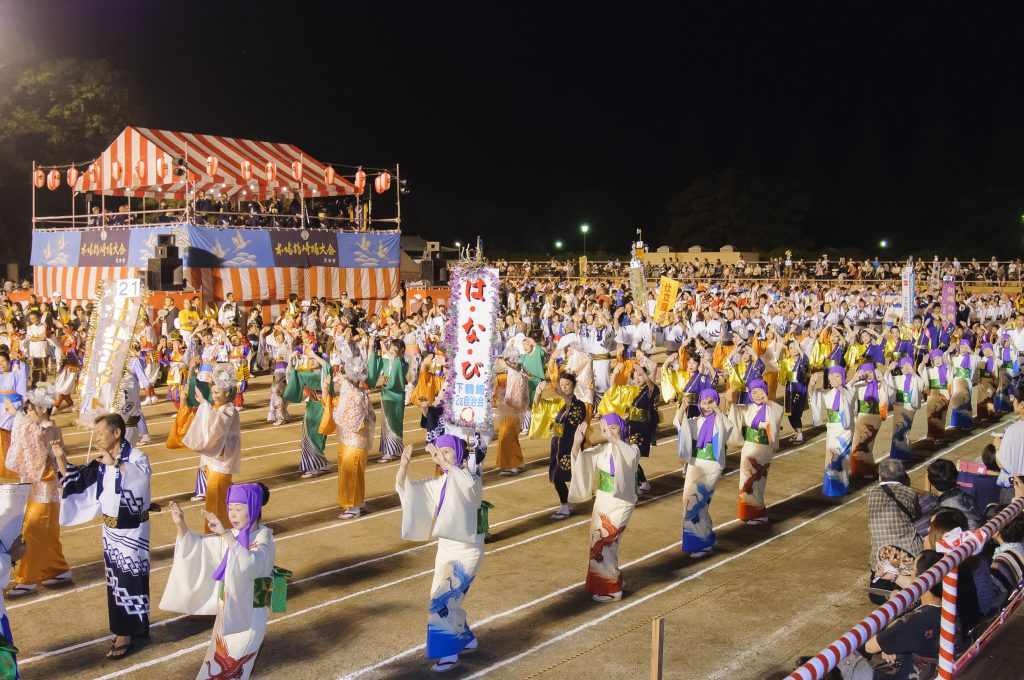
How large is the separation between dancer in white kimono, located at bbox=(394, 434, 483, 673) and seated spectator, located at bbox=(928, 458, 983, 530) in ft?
10.1

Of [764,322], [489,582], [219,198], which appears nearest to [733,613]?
[489,582]

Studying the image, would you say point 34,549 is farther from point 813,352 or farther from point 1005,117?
point 1005,117

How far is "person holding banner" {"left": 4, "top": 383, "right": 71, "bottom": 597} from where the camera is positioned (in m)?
6.75

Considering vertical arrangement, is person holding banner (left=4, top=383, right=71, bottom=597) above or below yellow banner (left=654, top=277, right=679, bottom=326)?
below

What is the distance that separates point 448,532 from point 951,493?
136 inches

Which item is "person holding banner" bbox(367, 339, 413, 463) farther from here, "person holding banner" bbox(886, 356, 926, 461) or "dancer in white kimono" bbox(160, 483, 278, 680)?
"person holding banner" bbox(886, 356, 926, 461)

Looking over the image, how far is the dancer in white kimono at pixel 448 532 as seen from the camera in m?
5.78

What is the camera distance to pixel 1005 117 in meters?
57.9

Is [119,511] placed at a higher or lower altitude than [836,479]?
higher

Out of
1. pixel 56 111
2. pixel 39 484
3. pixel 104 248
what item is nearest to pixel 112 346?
pixel 39 484

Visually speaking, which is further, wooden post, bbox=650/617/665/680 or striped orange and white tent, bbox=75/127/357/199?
striped orange and white tent, bbox=75/127/357/199

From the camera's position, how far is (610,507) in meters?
6.98

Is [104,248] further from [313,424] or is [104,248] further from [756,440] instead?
[756,440]

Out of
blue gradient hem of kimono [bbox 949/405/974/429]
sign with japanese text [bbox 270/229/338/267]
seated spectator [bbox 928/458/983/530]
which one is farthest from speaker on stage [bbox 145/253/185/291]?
seated spectator [bbox 928/458/983/530]
